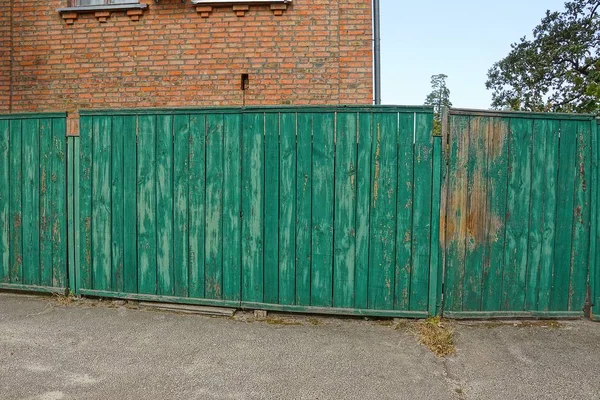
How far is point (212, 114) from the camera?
448cm

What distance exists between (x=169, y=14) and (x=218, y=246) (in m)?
3.52

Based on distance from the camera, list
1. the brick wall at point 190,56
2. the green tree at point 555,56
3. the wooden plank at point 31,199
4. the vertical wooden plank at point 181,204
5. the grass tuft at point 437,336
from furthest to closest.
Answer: the green tree at point 555,56 < the brick wall at point 190,56 < the wooden plank at point 31,199 < the vertical wooden plank at point 181,204 < the grass tuft at point 437,336

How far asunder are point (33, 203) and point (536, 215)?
5285 millimetres

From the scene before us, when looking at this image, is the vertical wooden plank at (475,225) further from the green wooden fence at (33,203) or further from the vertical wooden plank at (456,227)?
the green wooden fence at (33,203)

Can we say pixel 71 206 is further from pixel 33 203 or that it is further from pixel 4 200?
pixel 4 200

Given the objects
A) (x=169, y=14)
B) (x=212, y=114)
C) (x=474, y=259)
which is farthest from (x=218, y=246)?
(x=169, y=14)

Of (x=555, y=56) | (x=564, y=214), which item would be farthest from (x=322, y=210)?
(x=555, y=56)

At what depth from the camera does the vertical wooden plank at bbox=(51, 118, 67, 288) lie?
481 cm

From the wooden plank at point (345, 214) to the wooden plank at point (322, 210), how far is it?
58 mm

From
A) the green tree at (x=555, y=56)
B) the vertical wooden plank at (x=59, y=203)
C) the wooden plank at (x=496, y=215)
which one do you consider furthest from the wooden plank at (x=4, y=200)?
the green tree at (x=555, y=56)

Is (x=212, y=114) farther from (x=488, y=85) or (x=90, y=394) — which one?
(x=488, y=85)

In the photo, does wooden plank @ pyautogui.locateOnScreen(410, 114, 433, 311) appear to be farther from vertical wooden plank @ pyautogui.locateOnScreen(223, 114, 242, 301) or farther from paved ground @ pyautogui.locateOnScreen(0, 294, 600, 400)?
vertical wooden plank @ pyautogui.locateOnScreen(223, 114, 242, 301)

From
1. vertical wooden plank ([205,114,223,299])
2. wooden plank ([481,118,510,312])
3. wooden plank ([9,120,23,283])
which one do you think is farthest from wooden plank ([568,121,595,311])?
wooden plank ([9,120,23,283])

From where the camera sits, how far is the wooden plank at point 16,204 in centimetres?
495
